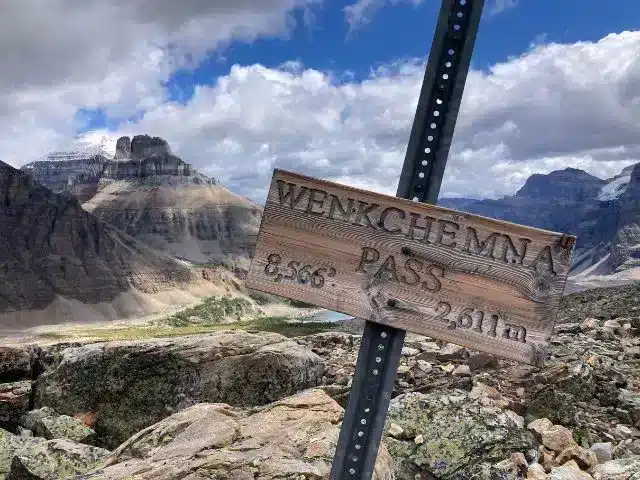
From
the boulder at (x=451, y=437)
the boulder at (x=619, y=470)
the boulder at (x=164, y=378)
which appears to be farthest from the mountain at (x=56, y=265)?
the boulder at (x=619, y=470)

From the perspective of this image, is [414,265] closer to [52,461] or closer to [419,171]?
[419,171]

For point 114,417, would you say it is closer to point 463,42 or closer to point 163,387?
point 163,387

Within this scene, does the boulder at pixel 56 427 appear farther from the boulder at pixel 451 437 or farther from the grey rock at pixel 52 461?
the boulder at pixel 451 437

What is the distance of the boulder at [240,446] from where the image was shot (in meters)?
5.26

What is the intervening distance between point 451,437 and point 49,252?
7754 inches

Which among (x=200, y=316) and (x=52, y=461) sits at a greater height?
(x=52, y=461)

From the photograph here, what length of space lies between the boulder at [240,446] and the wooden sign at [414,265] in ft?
7.27

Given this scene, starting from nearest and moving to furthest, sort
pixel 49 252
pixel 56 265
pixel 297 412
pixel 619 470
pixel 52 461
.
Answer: pixel 619 470, pixel 297 412, pixel 52 461, pixel 56 265, pixel 49 252

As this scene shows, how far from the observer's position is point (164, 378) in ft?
34.4

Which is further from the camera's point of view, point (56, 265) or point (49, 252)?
point (49, 252)

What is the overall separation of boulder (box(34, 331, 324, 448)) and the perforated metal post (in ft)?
21.1

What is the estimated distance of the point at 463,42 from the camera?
3703 millimetres

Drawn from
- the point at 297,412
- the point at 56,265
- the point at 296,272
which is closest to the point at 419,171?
the point at 296,272

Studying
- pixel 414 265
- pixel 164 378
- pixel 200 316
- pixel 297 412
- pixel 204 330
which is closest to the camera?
pixel 414 265
